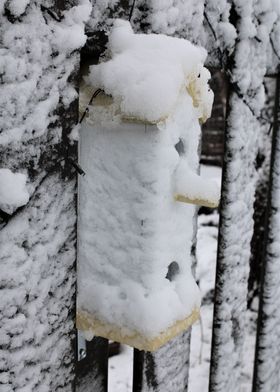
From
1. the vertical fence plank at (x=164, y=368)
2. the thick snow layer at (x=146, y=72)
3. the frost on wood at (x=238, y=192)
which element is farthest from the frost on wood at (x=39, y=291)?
the frost on wood at (x=238, y=192)

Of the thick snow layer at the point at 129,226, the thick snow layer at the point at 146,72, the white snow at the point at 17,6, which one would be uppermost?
the white snow at the point at 17,6

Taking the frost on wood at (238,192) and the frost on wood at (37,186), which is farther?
the frost on wood at (238,192)

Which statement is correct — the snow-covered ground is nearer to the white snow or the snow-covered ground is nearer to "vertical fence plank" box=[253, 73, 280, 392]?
"vertical fence plank" box=[253, 73, 280, 392]

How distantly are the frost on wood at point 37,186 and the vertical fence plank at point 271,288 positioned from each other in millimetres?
1307

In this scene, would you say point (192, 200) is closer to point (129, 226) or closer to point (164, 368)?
point (129, 226)

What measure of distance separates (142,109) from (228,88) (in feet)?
2.76

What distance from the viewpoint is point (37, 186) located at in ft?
2.92

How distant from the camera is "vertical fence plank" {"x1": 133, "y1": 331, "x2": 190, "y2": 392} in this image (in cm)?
132

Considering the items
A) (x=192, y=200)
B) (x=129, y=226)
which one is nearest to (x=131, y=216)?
(x=129, y=226)

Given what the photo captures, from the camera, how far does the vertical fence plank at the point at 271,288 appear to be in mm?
2107

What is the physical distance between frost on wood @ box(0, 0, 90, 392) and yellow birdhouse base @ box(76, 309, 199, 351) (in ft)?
0.14

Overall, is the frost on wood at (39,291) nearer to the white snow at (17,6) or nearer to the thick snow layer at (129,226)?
the thick snow layer at (129,226)

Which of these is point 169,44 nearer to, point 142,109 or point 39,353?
point 142,109

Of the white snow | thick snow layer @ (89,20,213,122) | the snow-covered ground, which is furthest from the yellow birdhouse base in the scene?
the snow-covered ground
